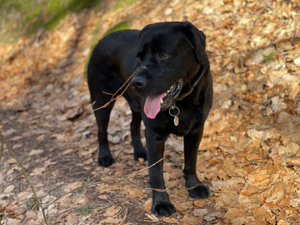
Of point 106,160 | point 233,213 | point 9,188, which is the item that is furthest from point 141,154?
point 9,188

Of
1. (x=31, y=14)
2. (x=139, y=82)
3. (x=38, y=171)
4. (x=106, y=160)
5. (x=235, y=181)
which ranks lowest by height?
(x=235, y=181)

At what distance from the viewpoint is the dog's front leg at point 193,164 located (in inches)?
118

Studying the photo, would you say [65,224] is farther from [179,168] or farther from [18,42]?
[18,42]

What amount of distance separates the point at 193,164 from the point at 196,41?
4.46 ft

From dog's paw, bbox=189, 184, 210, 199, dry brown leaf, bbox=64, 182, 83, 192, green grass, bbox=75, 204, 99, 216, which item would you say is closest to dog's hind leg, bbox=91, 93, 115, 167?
dry brown leaf, bbox=64, 182, 83, 192

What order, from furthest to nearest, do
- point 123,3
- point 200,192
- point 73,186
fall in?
1. point 123,3
2. point 73,186
3. point 200,192

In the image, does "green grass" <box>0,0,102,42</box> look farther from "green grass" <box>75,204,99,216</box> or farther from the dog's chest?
"green grass" <box>75,204,99,216</box>

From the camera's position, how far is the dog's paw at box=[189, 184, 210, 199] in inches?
118

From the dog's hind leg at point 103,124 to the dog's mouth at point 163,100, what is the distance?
4.36 feet

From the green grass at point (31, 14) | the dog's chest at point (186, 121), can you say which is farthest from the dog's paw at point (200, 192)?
the green grass at point (31, 14)

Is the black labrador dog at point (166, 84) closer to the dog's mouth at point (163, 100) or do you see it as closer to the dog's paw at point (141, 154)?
the dog's mouth at point (163, 100)

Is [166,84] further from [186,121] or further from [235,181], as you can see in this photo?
[235,181]

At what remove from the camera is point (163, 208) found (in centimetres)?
281

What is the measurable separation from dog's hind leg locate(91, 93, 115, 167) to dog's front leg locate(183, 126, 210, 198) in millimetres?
1149
